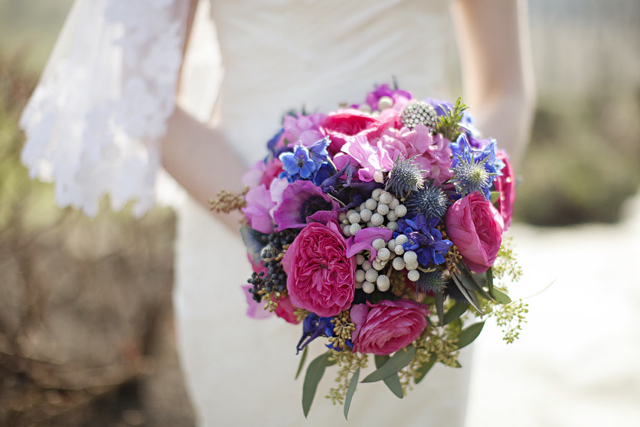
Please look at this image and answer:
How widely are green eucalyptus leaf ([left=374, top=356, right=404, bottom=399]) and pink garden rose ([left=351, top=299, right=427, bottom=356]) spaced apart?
0.05 m

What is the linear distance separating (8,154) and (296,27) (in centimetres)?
159

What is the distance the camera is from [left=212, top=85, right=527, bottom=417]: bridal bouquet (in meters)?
0.86

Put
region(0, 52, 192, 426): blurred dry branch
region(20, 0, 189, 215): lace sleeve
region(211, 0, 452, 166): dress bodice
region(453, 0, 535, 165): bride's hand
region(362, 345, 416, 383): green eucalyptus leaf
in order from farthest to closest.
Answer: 1. region(0, 52, 192, 426): blurred dry branch
2. region(453, 0, 535, 165): bride's hand
3. region(211, 0, 452, 166): dress bodice
4. region(20, 0, 189, 215): lace sleeve
5. region(362, 345, 416, 383): green eucalyptus leaf

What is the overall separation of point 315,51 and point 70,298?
2.48 metres

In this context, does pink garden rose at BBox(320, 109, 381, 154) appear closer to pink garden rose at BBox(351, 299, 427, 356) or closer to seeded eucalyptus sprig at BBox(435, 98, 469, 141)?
seeded eucalyptus sprig at BBox(435, 98, 469, 141)

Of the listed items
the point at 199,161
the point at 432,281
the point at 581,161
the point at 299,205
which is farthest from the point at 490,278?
the point at 581,161

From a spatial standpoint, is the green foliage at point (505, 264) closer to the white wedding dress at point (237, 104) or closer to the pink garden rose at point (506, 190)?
the pink garden rose at point (506, 190)

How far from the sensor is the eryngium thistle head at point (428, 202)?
34.0 inches

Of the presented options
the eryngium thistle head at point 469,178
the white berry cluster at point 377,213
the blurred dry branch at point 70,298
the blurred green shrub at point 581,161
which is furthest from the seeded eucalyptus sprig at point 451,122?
the blurred green shrub at point 581,161

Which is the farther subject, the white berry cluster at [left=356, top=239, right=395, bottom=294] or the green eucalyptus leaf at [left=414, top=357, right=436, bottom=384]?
the green eucalyptus leaf at [left=414, top=357, right=436, bottom=384]

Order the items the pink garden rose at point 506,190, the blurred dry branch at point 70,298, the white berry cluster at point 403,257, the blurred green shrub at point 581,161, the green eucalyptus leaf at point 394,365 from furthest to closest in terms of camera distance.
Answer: the blurred green shrub at point 581,161 < the blurred dry branch at point 70,298 < the pink garden rose at point 506,190 < the green eucalyptus leaf at point 394,365 < the white berry cluster at point 403,257

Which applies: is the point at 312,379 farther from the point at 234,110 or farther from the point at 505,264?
the point at 234,110

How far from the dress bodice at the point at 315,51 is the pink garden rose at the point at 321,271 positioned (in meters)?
0.56

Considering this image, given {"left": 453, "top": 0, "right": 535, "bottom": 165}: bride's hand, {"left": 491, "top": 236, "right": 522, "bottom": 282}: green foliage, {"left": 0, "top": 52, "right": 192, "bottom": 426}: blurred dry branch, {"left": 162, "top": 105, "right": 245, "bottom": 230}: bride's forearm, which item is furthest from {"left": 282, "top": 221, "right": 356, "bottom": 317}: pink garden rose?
{"left": 0, "top": 52, "right": 192, "bottom": 426}: blurred dry branch
